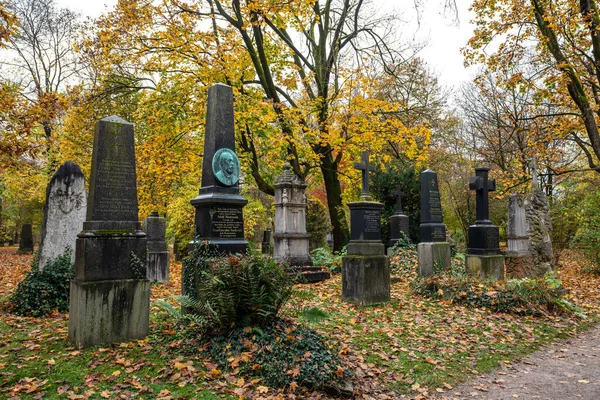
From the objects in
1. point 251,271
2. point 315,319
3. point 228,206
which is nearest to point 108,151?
point 228,206

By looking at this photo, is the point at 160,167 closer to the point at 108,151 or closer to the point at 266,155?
the point at 266,155

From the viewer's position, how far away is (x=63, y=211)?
8156mm

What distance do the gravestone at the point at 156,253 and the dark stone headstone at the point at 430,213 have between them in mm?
7921

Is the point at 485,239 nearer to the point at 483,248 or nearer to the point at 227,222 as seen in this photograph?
the point at 483,248

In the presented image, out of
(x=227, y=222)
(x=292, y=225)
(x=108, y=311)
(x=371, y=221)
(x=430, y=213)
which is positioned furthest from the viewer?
(x=292, y=225)

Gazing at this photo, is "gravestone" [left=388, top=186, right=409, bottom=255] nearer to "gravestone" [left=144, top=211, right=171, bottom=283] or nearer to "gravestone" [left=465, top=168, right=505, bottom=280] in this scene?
"gravestone" [left=465, top=168, right=505, bottom=280]

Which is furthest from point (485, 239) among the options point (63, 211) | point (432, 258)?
point (63, 211)

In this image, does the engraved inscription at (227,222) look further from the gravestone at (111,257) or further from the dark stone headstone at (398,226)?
the dark stone headstone at (398,226)

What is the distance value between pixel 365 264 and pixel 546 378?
13.4 feet

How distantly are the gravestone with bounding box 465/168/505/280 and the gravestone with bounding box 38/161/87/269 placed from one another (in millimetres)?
9837

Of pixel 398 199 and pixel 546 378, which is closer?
pixel 546 378

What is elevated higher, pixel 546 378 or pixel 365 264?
pixel 365 264

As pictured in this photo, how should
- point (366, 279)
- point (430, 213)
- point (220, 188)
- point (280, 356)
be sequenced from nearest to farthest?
point (280, 356) < point (220, 188) < point (366, 279) < point (430, 213)

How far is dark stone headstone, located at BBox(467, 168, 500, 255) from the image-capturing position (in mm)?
11023
